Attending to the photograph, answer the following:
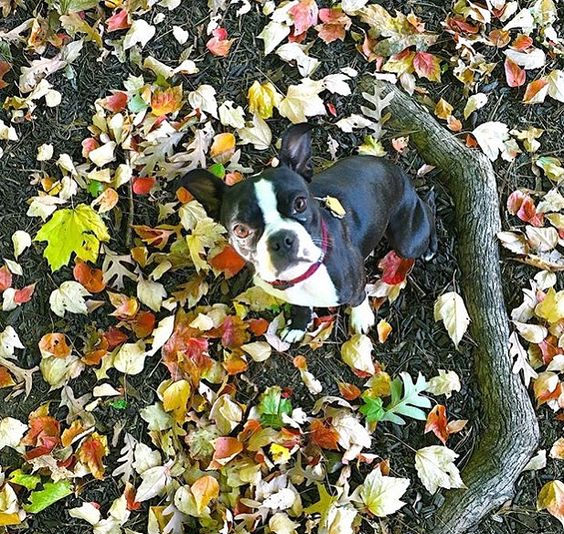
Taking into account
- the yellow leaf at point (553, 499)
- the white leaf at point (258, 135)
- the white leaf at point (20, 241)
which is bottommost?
the yellow leaf at point (553, 499)

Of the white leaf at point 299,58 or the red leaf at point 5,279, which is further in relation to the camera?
the white leaf at point 299,58

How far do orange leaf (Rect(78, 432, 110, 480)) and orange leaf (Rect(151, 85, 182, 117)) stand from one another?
5.68 feet

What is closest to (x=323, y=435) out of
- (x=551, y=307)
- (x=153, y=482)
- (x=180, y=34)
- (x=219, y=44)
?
(x=153, y=482)

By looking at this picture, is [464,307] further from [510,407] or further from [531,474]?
[531,474]

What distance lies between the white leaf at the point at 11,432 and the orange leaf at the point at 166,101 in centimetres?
176

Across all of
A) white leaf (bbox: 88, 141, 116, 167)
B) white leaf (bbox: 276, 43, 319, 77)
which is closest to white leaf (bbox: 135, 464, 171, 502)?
white leaf (bbox: 88, 141, 116, 167)

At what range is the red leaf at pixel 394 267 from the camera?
12.7ft

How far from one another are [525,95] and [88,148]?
2428 mm

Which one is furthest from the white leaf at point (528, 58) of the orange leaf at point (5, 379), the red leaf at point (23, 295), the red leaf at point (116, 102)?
the orange leaf at point (5, 379)

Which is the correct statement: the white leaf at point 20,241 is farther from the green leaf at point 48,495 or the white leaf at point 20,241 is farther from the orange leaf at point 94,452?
the green leaf at point 48,495

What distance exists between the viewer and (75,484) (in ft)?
12.0

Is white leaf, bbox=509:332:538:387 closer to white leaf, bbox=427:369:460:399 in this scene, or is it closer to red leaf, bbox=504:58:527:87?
white leaf, bbox=427:369:460:399

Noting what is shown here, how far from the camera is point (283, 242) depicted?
2896 mm

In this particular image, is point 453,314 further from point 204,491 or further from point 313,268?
point 204,491
